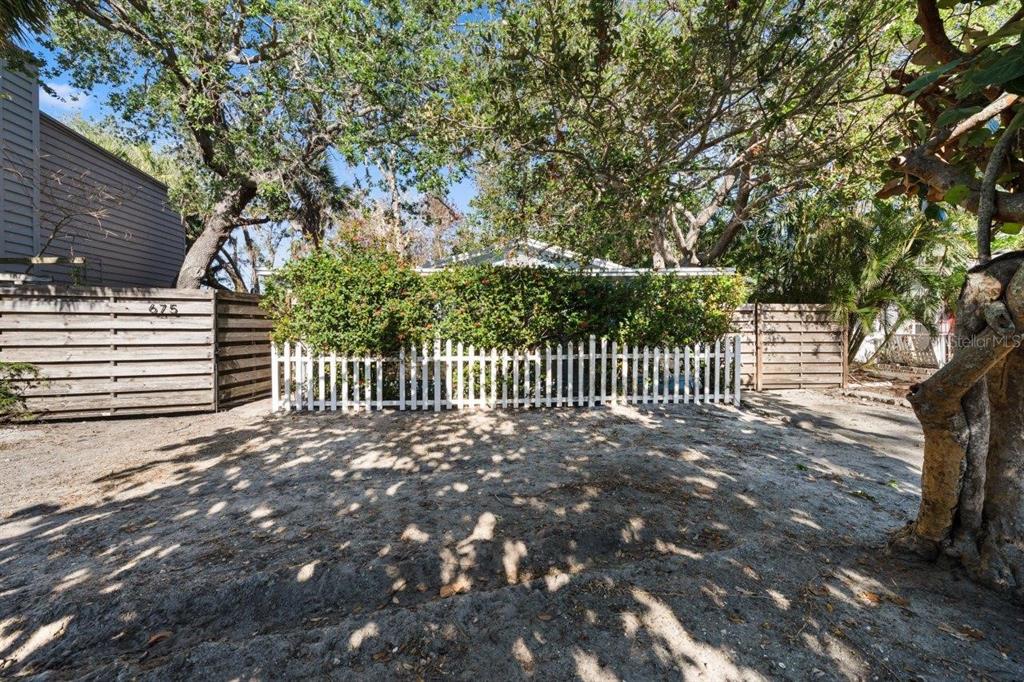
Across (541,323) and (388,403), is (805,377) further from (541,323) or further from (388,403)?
(388,403)

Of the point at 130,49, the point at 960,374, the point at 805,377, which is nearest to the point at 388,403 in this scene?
the point at 960,374

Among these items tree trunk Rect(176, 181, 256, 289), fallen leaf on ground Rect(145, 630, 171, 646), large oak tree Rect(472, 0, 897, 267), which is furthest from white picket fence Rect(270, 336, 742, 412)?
fallen leaf on ground Rect(145, 630, 171, 646)

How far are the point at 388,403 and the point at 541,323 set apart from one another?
9.23 feet

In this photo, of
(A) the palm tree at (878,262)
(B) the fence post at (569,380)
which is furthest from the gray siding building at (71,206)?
(A) the palm tree at (878,262)

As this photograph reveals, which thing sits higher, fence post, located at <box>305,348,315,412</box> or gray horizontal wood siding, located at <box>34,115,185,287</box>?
gray horizontal wood siding, located at <box>34,115,185,287</box>

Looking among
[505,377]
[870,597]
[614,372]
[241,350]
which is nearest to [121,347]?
[241,350]

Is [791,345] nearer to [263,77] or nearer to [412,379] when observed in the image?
[412,379]

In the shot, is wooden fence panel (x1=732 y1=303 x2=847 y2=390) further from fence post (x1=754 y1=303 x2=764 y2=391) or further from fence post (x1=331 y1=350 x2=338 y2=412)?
fence post (x1=331 y1=350 x2=338 y2=412)

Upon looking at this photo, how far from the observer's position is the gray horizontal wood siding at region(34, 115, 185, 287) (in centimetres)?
799

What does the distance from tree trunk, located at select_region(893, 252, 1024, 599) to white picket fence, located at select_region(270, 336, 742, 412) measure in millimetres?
4617

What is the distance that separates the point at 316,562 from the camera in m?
2.54

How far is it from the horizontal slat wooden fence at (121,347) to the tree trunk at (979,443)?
822cm

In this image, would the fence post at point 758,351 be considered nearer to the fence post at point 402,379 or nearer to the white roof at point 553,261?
the white roof at point 553,261

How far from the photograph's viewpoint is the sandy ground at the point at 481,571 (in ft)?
6.11
